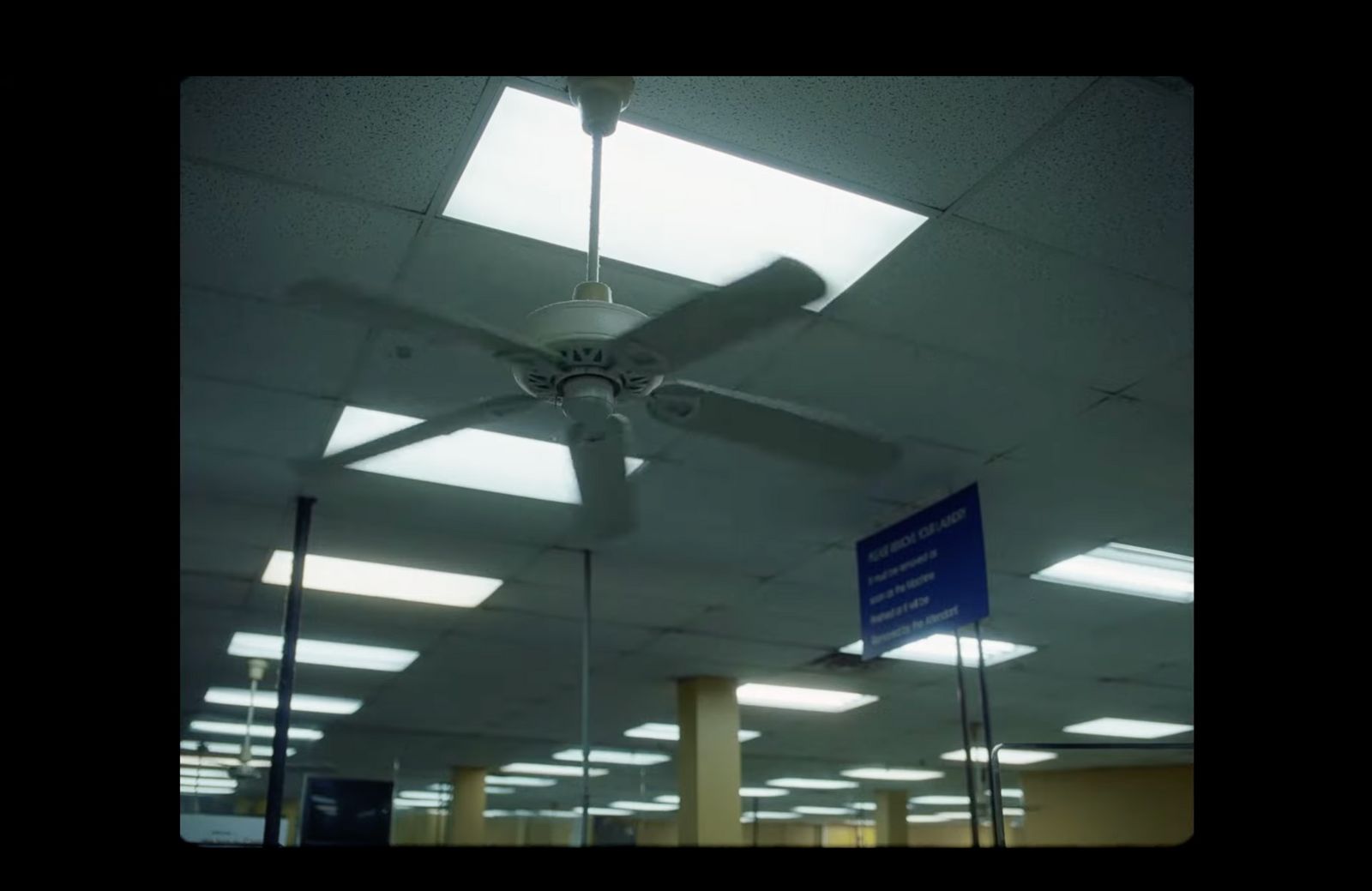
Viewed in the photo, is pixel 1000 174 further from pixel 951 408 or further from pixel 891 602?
pixel 891 602

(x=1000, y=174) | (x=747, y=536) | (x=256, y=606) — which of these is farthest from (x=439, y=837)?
(x=1000, y=174)

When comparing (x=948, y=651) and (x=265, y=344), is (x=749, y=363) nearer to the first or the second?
(x=265, y=344)

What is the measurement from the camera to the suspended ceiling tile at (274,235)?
127 inches

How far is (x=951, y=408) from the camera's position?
4.54m

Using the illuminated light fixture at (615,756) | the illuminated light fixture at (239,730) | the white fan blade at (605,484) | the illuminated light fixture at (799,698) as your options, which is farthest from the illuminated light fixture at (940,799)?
the white fan blade at (605,484)

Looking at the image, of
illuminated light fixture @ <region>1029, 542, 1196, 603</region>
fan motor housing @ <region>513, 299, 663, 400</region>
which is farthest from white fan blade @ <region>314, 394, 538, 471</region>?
illuminated light fixture @ <region>1029, 542, 1196, 603</region>

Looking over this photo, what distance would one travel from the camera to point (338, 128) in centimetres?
297

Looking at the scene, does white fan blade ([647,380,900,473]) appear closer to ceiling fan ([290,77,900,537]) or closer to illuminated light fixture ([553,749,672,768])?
ceiling fan ([290,77,900,537])

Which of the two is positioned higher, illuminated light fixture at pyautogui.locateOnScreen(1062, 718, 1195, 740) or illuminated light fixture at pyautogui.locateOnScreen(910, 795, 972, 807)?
illuminated light fixture at pyautogui.locateOnScreen(1062, 718, 1195, 740)

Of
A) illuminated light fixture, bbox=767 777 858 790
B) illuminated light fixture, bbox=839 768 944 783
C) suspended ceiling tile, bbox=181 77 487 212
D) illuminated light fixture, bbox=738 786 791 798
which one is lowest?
illuminated light fixture, bbox=738 786 791 798

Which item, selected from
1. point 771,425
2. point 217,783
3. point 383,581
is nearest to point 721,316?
point 771,425

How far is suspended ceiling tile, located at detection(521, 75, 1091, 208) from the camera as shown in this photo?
283 cm

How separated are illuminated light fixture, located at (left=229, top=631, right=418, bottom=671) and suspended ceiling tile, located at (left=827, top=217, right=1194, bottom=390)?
5.94m

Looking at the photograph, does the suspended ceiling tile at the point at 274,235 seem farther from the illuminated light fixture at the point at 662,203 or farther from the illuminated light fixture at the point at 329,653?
the illuminated light fixture at the point at 329,653
